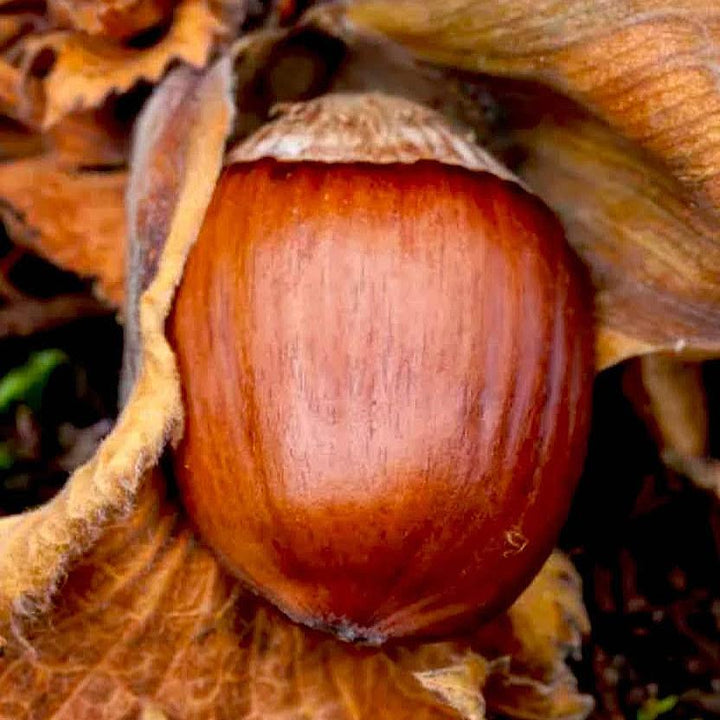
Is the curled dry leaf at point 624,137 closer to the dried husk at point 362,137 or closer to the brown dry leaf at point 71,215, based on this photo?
the dried husk at point 362,137

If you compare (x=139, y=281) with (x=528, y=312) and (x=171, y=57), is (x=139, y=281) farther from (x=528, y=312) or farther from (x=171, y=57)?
(x=528, y=312)

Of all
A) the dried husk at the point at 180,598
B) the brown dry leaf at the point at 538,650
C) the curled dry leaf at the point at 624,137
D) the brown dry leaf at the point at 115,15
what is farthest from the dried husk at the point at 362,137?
the brown dry leaf at the point at 538,650

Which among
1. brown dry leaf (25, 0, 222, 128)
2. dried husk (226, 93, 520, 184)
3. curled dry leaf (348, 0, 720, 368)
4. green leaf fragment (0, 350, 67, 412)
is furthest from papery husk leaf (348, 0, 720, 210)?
green leaf fragment (0, 350, 67, 412)

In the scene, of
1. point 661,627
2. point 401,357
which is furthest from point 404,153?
point 661,627

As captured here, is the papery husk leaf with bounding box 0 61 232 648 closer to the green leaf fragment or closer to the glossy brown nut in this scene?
the glossy brown nut

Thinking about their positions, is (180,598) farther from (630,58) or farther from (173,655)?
(630,58)

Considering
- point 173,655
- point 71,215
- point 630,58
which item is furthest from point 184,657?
point 630,58
